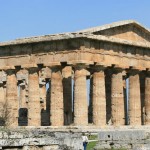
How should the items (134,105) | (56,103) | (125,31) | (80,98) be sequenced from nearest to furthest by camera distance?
1. (80,98)
2. (56,103)
3. (134,105)
4. (125,31)

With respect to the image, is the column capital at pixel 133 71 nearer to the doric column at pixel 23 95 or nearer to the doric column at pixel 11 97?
the doric column at pixel 11 97

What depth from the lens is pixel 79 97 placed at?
4419 cm

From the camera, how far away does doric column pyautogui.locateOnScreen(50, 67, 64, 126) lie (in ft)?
150

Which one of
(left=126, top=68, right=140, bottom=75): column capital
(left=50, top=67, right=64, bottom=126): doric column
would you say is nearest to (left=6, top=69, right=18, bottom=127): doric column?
(left=50, top=67, right=64, bottom=126): doric column

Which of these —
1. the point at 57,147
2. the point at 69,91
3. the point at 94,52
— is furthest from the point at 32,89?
the point at 57,147

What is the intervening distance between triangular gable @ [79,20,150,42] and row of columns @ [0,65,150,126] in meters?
3.31

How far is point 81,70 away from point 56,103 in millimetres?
3814

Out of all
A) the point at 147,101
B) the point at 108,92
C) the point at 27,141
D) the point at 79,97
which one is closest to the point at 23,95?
the point at 108,92

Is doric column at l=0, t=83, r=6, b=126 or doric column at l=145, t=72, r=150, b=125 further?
doric column at l=145, t=72, r=150, b=125

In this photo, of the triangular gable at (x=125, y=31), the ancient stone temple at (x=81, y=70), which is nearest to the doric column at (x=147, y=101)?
the ancient stone temple at (x=81, y=70)

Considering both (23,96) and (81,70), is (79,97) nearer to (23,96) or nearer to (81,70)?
(81,70)

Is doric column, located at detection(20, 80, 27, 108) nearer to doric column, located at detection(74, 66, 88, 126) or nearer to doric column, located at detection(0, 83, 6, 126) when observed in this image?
doric column, located at detection(0, 83, 6, 126)

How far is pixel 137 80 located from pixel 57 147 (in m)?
36.9

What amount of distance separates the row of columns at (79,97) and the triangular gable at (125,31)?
3.31 meters
